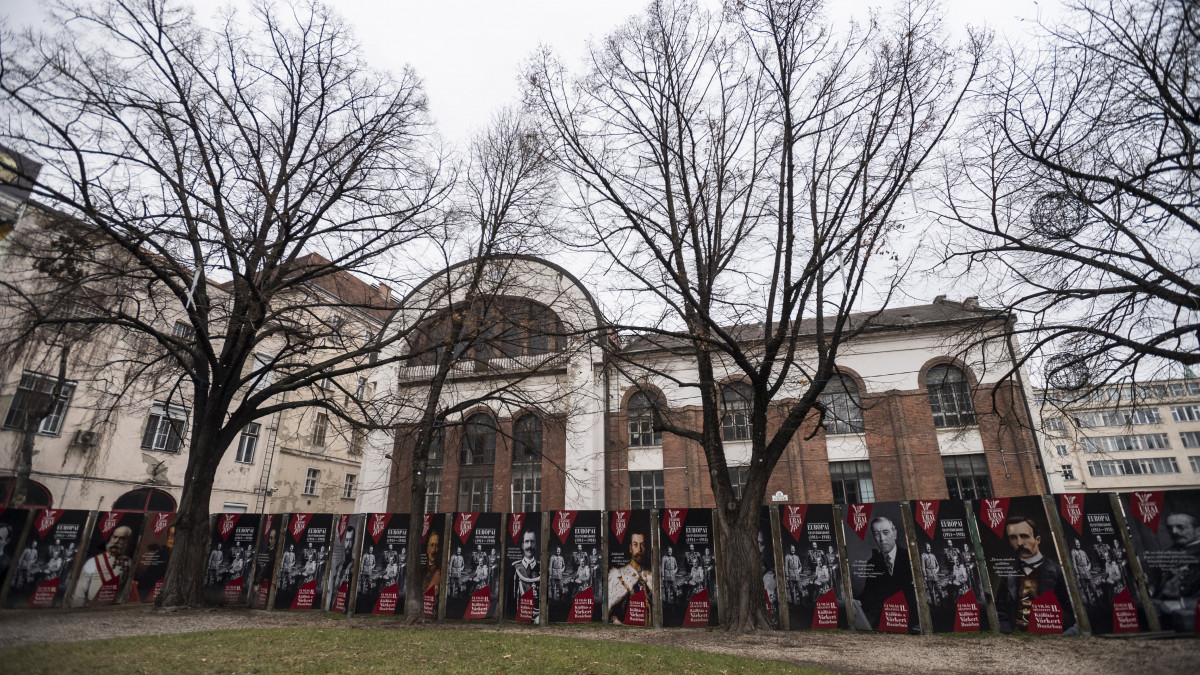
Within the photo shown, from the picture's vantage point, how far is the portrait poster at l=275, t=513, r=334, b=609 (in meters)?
12.6

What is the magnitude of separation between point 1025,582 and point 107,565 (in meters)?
18.8

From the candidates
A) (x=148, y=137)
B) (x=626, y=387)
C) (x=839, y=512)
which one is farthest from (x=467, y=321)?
(x=626, y=387)

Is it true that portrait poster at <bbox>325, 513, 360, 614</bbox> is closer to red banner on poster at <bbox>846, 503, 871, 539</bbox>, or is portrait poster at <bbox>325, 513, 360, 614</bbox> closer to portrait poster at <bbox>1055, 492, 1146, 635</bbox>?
red banner on poster at <bbox>846, 503, 871, 539</bbox>

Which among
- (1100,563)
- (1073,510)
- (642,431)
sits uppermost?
(642,431)

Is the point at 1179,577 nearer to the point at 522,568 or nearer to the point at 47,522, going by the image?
the point at 522,568

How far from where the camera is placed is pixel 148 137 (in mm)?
9734

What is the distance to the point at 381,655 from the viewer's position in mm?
6699

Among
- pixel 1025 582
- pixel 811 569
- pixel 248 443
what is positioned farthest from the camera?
pixel 248 443

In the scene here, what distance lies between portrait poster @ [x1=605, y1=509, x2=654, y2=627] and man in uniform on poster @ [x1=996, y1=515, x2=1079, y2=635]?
20.8 ft

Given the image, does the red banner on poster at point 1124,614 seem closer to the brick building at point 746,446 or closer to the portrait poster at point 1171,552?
the portrait poster at point 1171,552

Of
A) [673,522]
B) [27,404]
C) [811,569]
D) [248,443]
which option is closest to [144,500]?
[248,443]

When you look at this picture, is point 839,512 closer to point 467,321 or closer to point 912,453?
point 467,321

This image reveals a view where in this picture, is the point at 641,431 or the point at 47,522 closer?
the point at 47,522

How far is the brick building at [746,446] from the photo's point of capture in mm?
20453
